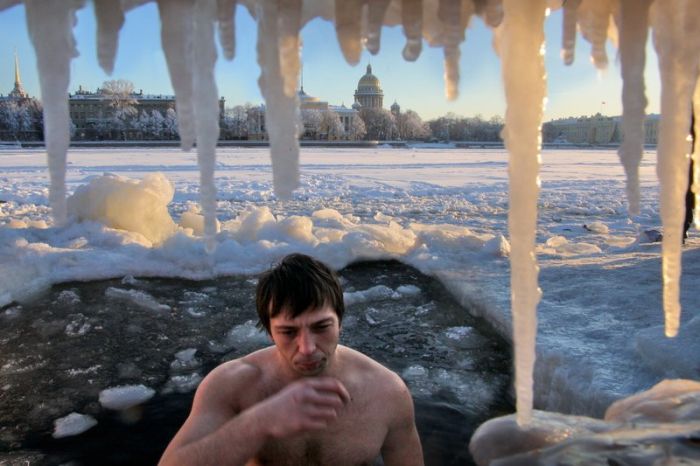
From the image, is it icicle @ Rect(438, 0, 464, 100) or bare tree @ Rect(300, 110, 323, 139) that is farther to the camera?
bare tree @ Rect(300, 110, 323, 139)

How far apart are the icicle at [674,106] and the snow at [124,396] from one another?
10.8 ft

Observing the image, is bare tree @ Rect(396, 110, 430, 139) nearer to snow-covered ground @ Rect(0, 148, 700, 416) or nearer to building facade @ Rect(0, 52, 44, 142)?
building facade @ Rect(0, 52, 44, 142)

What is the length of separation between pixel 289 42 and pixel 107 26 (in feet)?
1.86

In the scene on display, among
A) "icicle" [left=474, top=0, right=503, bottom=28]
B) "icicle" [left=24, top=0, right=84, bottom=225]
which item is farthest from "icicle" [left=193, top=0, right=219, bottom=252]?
"icicle" [left=474, top=0, right=503, bottom=28]

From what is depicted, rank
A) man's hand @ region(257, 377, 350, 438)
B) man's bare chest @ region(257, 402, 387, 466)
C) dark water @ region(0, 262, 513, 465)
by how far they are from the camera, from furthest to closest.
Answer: dark water @ region(0, 262, 513, 465) → man's bare chest @ region(257, 402, 387, 466) → man's hand @ region(257, 377, 350, 438)

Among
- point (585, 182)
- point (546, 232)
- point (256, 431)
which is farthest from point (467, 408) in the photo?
point (585, 182)

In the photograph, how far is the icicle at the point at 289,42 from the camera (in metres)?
1.73

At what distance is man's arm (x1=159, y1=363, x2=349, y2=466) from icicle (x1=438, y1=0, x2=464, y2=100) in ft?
3.81

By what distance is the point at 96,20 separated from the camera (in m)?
1.70

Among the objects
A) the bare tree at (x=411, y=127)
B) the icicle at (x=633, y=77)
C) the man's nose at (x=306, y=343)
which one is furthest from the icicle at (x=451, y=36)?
the bare tree at (x=411, y=127)

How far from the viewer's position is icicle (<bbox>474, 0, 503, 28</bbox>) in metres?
1.74

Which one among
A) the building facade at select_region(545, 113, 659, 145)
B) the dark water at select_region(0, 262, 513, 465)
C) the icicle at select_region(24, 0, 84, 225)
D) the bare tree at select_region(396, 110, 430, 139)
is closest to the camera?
the icicle at select_region(24, 0, 84, 225)

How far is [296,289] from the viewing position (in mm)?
1822

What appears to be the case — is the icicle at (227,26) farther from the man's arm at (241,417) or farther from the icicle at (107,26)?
the man's arm at (241,417)
